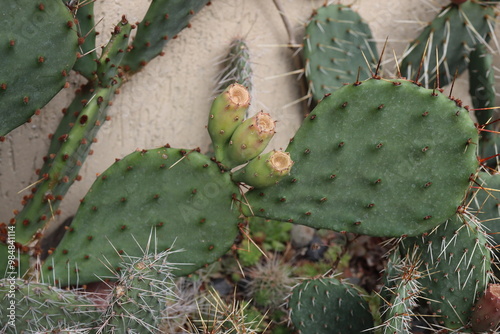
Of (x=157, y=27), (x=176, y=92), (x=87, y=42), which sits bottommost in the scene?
(x=176, y=92)

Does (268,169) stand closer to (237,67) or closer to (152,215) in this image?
(152,215)

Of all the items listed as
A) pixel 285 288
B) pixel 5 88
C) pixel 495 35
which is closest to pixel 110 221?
pixel 5 88

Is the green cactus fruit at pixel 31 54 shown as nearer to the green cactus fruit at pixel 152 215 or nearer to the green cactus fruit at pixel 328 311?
the green cactus fruit at pixel 152 215

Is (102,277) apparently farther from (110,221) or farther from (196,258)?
(196,258)

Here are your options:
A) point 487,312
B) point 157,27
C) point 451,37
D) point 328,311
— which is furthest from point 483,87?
point 157,27

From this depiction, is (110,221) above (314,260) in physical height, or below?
above

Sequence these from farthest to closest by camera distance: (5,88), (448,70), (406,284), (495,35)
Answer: (495,35)
(448,70)
(406,284)
(5,88)
